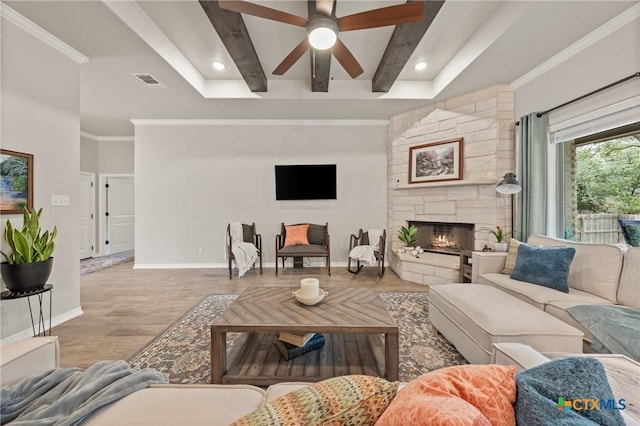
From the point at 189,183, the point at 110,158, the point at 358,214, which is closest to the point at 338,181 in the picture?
the point at 358,214

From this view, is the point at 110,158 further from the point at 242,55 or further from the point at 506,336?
the point at 506,336

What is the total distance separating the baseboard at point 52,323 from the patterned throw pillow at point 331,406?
9.46 feet

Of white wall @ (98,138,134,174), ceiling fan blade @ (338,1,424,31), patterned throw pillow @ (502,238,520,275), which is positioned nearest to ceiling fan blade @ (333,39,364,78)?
ceiling fan blade @ (338,1,424,31)

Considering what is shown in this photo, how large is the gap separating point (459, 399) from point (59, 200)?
11.6 feet

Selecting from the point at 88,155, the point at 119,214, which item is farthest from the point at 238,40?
the point at 119,214

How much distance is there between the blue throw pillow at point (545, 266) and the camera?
2.06 m

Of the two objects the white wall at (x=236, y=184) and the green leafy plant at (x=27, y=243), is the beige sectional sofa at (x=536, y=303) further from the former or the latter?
the green leafy plant at (x=27, y=243)

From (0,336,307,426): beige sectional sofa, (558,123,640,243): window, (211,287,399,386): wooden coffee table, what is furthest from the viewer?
(558,123,640,243): window

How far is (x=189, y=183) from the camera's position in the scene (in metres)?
4.57

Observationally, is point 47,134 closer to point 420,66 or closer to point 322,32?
point 322,32

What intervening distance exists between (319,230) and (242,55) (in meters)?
2.85

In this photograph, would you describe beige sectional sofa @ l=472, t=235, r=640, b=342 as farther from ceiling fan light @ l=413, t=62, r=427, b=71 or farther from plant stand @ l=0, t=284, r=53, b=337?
plant stand @ l=0, t=284, r=53, b=337

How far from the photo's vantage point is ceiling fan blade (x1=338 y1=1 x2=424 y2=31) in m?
1.66

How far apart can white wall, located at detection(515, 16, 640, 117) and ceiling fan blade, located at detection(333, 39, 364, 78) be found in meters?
2.22
